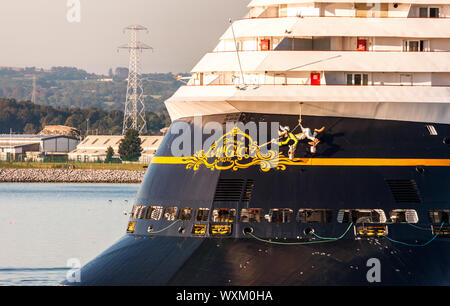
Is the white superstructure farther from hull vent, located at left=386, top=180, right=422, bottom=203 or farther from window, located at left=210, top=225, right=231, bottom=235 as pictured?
window, located at left=210, top=225, right=231, bottom=235

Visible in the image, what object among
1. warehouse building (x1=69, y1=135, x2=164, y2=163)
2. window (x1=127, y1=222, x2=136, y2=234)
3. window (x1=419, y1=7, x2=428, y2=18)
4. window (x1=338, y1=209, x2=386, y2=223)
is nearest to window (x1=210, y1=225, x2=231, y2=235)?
window (x1=338, y1=209, x2=386, y2=223)

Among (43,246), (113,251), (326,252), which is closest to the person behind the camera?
(326,252)

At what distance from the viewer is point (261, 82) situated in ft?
Answer: 95.8

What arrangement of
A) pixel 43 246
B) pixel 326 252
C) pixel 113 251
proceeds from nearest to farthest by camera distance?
pixel 326 252 → pixel 113 251 → pixel 43 246

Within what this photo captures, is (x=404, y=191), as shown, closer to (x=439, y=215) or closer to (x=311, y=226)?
(x=439, y=215)

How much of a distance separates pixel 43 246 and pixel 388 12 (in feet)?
94.3

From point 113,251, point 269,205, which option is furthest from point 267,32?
point 113,251

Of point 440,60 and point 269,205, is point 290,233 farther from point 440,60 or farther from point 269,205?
point 440,60

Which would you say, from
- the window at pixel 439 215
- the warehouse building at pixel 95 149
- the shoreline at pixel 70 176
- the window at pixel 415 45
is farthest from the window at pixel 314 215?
the warehouse building at pixel 95 149

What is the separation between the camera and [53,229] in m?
65.1

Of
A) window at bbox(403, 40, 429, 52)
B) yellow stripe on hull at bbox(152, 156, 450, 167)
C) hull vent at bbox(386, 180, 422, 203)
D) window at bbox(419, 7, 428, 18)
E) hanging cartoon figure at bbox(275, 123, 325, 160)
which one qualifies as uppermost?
window at bbox(419, 7, 428, 18)

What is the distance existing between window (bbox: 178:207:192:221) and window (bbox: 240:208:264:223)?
1.48 meters

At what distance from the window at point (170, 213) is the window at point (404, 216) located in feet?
18.2

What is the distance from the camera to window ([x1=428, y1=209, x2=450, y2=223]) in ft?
90.1
